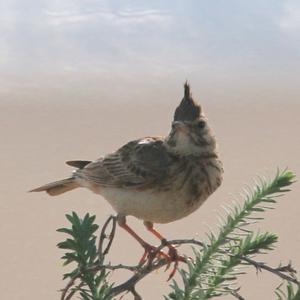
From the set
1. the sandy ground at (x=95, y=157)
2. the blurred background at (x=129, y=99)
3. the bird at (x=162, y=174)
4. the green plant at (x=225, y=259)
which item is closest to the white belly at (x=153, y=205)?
the bird at (x=162, y=174)

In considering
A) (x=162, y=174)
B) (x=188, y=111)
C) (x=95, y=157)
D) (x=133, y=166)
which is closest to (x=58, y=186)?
(x=133, y=166)

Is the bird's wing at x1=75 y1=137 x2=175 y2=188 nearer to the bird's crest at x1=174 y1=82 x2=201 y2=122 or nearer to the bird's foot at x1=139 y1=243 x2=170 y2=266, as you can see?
the bird's crest at x1=174 y1=82 x2=201 y2=122

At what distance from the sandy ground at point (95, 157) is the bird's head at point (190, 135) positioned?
209 centimetres

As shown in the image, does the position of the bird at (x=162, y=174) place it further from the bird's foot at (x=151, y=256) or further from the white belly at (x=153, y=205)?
the bird's foot at (x=151, y=256)

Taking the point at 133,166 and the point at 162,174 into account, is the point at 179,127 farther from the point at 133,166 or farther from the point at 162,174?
the point at 133,166

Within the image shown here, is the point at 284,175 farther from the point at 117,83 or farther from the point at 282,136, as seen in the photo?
the point at 117,83

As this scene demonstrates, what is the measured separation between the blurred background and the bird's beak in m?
2.89

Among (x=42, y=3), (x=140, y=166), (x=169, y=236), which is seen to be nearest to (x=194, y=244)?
(x=140, y=166)

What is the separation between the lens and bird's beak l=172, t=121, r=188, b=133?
11.1 feet

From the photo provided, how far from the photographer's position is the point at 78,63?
10.4 meters

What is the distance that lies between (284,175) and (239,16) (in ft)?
32.3

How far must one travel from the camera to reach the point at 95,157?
787 cm

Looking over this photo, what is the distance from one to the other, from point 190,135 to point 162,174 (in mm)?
162

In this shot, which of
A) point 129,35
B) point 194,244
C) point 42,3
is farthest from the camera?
point 42,3
